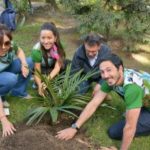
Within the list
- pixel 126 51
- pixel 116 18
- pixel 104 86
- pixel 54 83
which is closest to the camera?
pixel 104 86

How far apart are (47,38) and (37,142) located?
1.35m

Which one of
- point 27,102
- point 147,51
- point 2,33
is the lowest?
point 147,51

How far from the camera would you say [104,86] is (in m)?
3.75

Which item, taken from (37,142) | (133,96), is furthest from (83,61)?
(37,142)

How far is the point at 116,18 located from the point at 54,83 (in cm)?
370

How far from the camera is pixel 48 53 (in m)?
4.52

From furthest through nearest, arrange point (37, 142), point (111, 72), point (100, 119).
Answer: point (100, 119) → point (37, 142) → point (111, 72)

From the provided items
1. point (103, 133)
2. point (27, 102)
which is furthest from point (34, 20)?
point (103, 133)

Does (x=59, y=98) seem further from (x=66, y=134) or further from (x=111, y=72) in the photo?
(x=111, y=72)

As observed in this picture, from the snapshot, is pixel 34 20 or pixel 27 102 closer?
pixel 27 102

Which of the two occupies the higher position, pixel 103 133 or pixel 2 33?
pixel 2 33

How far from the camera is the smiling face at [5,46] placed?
3912 mm

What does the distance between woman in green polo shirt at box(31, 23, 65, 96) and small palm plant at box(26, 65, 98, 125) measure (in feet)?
0.81

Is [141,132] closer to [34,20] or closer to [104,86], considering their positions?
[104,86]
